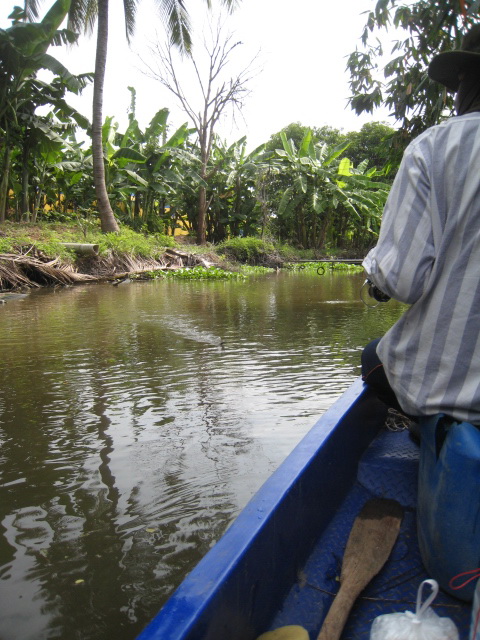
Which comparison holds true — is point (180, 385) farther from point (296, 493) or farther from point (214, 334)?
point (296, 493)

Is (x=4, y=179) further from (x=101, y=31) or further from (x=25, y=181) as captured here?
(x=101, y=31)

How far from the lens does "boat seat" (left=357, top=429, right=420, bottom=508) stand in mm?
1919

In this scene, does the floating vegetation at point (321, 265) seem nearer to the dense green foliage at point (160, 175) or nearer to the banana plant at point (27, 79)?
the dense green foliage at point (160, 175)

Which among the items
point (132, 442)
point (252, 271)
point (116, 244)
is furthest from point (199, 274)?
Result: point (132, 442)

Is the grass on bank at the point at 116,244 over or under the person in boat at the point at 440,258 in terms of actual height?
over

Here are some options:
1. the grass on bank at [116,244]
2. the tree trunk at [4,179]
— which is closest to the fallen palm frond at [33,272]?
the grass on bank at [116,244]

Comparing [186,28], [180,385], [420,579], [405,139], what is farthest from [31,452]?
[186,28]

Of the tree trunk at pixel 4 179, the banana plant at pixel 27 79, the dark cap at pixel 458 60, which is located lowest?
the dark cap at pixel 458 60

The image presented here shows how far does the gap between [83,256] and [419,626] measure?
13520mm

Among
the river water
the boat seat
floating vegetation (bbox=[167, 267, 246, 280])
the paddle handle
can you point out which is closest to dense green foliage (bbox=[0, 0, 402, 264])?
floating vegetation (bbox=[167, 267, 246, 280])

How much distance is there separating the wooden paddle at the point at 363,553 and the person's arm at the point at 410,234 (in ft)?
2.40

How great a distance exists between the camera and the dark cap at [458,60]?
1.42 meters

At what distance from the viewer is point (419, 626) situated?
1139 mm

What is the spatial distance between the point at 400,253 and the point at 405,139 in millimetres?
4796
